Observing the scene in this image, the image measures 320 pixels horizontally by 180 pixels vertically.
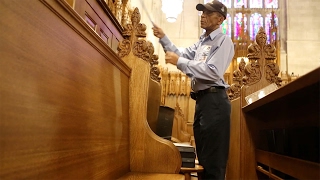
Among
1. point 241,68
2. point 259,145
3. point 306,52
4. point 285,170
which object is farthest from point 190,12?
point 285,170

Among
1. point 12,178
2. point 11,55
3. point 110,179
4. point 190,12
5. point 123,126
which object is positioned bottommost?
point 110,179

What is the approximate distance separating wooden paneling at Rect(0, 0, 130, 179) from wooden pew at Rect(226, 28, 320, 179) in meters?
0.80

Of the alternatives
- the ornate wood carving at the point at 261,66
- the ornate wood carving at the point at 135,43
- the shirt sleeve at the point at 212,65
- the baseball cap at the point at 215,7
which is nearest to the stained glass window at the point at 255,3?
the ornate wood carving at the point at 261,66

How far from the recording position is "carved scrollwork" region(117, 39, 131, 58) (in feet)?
6.42

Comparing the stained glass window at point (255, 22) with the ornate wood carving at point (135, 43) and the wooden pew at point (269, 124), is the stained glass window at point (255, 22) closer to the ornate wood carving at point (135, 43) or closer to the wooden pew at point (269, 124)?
the wooden pew at point (269, 124)

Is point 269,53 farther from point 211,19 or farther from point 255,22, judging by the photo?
→ point 255,22

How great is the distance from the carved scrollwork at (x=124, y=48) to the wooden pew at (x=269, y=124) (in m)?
0.89

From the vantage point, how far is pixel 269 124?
2262mm

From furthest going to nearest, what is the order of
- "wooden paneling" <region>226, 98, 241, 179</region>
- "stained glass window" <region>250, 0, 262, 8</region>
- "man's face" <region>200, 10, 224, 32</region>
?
"stained glass window" <region>250, 0, 262, 8</region> < "wooden paneling" <region>226, 98, 241, 179</region> < "man's face" <region>200, 10, 224, 32</region>

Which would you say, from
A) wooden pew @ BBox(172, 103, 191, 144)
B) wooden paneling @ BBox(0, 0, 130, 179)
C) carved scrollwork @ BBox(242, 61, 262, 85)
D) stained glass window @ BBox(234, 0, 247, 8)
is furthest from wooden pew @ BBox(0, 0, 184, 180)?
stained glass window @ BBox(234, 0, 247, 8)

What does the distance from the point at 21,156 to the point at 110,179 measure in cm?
76

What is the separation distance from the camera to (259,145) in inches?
93.7

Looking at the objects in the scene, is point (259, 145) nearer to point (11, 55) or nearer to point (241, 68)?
point (241, 68)

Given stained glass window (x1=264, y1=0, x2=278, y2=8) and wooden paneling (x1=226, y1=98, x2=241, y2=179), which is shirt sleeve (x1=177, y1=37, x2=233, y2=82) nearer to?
wooden paneling (x1=226, y1=98, x2=241, y2=179)
